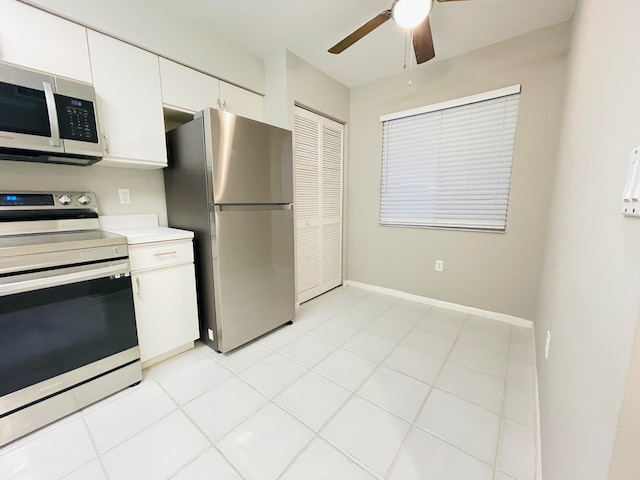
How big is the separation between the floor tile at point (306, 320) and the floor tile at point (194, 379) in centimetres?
78

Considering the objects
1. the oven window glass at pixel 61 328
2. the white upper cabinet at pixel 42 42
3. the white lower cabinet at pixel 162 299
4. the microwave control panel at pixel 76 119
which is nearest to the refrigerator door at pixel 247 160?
the white lower cabinet at pixel 162 299

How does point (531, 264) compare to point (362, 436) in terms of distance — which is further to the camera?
point (531, 264)

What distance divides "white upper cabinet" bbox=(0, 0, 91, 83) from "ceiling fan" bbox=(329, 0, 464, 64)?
159 centimetres

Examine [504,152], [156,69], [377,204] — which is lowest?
[377,204]

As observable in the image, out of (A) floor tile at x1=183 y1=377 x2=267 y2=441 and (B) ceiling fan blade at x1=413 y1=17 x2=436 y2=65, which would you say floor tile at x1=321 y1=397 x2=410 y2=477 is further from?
(B) ceiling fan blade at x1=413 y1=17 x2=436 y2=65

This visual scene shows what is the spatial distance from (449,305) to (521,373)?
1.02m

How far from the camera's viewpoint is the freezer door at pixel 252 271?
1849 millimetres

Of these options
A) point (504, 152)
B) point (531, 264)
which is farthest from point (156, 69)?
point (531, 264)

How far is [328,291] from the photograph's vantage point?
331cm

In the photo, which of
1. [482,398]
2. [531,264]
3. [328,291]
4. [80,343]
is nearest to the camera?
[80,343]

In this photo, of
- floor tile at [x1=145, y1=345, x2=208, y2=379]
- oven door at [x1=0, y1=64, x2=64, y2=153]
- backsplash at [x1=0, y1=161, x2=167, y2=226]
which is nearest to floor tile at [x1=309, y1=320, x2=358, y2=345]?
floor tile at [x1=145, y1=345, x2=208, y2=379]

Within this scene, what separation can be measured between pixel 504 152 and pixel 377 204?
1.31 meters

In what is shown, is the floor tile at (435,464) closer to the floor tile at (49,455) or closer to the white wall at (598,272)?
the white wall at (598,272)

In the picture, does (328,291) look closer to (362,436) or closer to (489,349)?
(489,349)
